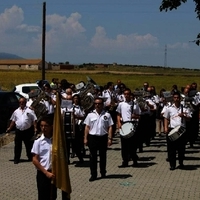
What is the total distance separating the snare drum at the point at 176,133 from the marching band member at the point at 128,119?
0.95 m

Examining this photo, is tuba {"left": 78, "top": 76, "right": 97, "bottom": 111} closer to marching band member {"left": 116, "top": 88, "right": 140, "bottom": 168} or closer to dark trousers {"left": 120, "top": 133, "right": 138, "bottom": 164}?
marching band member {"left": 116, "top": 88, "right": 140, "bottom": 168}

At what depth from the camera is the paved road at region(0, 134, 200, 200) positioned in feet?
34.2

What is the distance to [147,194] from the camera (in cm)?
1049

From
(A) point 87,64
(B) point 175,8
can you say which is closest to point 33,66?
(A) point 87,64

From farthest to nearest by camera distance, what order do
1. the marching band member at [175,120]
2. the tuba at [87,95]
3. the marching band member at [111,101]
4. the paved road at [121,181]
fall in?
the marching band member at [111,101], the tuba at [87,95], the marching band member at [175,120], the paved road at [121,181]

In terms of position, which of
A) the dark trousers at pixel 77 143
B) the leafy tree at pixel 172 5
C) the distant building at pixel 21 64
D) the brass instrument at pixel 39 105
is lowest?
the distant building at pixel 21 64

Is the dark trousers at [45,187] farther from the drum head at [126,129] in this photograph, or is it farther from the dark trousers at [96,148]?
the drum head at [126,129]

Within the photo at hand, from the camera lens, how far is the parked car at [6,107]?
20.5 metres

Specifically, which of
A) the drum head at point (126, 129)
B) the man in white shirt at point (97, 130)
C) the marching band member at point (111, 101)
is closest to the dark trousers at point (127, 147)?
the drum head at point (126, 129)

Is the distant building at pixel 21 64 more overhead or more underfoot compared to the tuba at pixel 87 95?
more underfoot

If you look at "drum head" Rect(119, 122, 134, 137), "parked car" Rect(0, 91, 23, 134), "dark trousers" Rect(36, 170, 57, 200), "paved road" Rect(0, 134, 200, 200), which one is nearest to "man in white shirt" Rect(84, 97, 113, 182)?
"paved road" Rect(0, 134, 200, 200)

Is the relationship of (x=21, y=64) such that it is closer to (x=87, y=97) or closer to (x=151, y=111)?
(x=151, y=111)

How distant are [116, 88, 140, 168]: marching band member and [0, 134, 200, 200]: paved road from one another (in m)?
0.29

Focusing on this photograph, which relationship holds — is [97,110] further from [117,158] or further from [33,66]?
[33,66]
